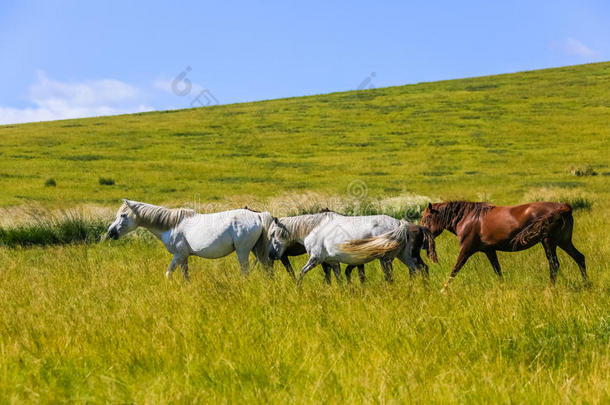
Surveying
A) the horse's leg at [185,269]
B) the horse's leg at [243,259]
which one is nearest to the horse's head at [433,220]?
the horse's leg at [243,259]

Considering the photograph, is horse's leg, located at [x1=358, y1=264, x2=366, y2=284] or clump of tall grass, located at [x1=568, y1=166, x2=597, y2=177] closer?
horse's leg, located at [x1=358, y1=264, x2=366, y2=284]

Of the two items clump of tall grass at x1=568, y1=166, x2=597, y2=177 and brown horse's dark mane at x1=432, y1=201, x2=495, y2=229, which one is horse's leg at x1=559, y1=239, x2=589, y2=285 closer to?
brown horse's dark mane at x1=432, y1=201, x2=495, y2=229

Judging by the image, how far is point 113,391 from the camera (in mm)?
4199

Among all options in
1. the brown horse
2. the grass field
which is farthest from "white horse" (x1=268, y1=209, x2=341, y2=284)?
the brown horse

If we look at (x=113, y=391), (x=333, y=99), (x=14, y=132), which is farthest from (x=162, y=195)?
(x=333, y=99)

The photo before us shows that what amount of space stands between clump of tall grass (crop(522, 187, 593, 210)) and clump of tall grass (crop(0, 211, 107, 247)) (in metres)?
14.4

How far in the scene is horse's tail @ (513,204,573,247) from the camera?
28.2 ft

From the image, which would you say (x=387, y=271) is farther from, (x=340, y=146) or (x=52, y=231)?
(x=340, y=146)

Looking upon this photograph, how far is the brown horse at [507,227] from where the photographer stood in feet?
28.3

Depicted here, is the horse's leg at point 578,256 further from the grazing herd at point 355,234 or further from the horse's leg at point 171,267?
the horse's leg at point 171,267

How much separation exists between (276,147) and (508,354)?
36819 millimetres

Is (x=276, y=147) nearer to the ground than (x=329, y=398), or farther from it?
farther from it

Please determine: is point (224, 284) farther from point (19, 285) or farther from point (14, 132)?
point (14, 132)

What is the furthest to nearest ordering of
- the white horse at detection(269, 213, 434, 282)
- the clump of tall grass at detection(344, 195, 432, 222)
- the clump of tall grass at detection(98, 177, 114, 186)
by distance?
the clump of tall grass at detection(98, 177, 114, 186) < the clump of tall grass at detection(344, 195, 432, 222) < the white horse at detection(269, 213, 434, 282)
